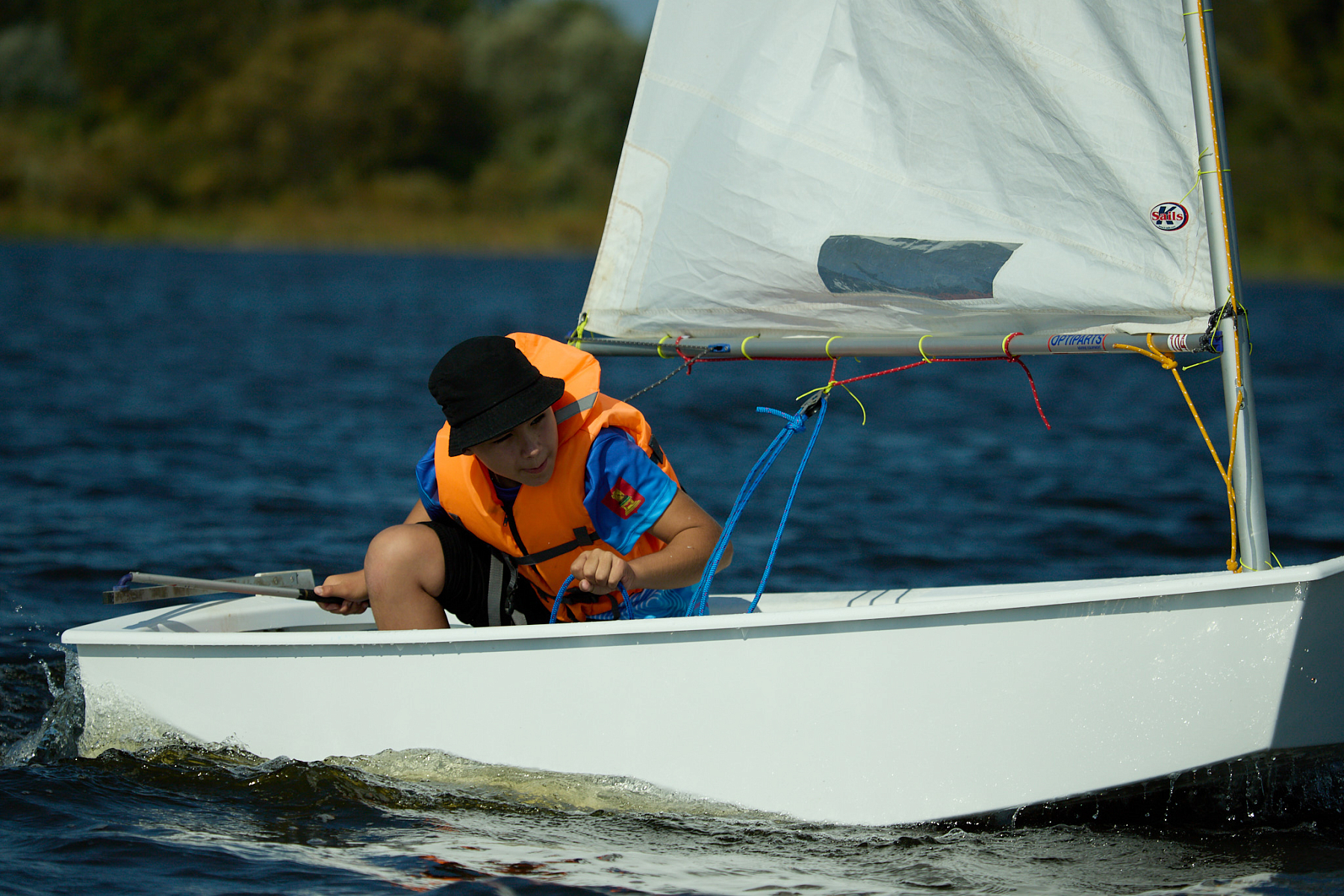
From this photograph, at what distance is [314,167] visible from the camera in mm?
41094

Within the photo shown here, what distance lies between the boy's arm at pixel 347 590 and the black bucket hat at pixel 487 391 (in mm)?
427

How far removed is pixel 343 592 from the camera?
3.07 metres

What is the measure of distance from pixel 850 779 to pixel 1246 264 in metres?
31.2

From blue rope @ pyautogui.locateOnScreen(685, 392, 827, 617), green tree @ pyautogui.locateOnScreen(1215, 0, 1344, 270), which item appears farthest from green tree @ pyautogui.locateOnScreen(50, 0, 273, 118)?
blue rope @ pyautogui.locateOnScreen(685, 392, 827, 617)

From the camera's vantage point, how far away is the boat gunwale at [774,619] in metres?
2.46

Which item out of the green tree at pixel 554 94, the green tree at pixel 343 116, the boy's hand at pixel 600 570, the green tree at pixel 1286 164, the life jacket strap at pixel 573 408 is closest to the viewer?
the boy's hand at pixel 600 570

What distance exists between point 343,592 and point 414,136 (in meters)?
40.6

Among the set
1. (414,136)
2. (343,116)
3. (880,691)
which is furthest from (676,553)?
(414,136)

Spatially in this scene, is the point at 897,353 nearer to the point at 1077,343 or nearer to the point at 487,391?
the point at 1077,343

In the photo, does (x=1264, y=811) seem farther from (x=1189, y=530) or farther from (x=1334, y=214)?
(x=1334, y=214)

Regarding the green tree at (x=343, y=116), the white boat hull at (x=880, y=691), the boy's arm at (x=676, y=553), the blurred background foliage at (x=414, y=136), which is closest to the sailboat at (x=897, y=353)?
the white boat hull at (x=880, y=691)

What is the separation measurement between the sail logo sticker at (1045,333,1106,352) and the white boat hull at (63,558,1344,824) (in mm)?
457

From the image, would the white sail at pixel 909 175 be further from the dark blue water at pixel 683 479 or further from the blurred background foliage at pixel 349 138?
the blurred background foliage at pixel 349 138

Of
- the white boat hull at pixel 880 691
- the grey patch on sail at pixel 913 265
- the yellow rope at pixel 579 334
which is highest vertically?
the grey patch on sail at pixel 913 265
